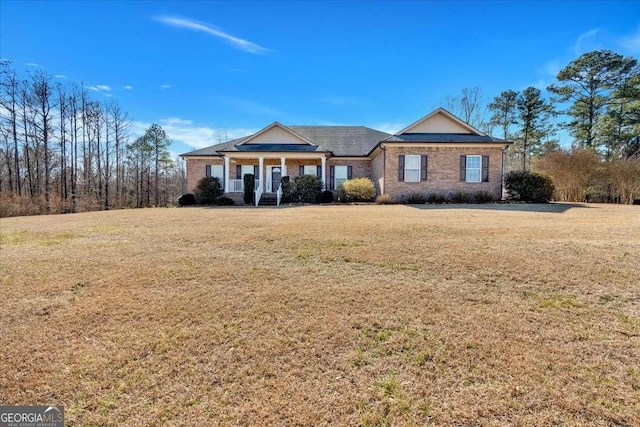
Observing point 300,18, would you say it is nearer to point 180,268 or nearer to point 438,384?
point 180,268

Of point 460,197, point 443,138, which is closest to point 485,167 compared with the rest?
point 460,197

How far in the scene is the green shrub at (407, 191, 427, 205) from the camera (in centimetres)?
1844

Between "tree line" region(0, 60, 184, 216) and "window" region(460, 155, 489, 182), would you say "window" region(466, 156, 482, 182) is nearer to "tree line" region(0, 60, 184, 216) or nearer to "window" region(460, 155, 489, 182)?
"window" region(460, 155, 489, 182)

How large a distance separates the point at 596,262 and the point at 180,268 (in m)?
6.90

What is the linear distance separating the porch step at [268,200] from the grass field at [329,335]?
13.5 metres

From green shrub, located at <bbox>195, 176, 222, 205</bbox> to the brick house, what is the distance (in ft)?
3.61

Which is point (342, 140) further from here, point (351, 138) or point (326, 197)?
point (326, 197)

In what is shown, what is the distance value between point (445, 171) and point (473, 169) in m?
1.68

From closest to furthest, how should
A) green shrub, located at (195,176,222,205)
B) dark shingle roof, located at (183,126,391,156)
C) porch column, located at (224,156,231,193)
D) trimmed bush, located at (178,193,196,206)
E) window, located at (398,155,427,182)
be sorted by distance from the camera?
1. window, located at (398,155,427,182)
2. green shrub, located at (195,176,222,205)
3. trimmed bush, located at (178,193,196,206)
4. porch column, located at (224,156,231,193)
5. dark shingle roof, located at (183,126,391,156)

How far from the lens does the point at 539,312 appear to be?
3.69 meters

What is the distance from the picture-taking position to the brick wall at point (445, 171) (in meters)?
18.9

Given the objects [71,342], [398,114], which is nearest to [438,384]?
[71,342]

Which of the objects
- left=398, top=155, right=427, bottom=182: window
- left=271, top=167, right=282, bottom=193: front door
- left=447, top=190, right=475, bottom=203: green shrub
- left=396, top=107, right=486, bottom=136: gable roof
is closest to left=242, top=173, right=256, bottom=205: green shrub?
left=271, top=167, right=282, bottom=193: front door

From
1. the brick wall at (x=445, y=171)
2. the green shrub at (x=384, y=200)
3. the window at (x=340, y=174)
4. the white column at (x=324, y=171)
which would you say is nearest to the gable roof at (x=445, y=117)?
the brick wall at (x=445, y=171)
